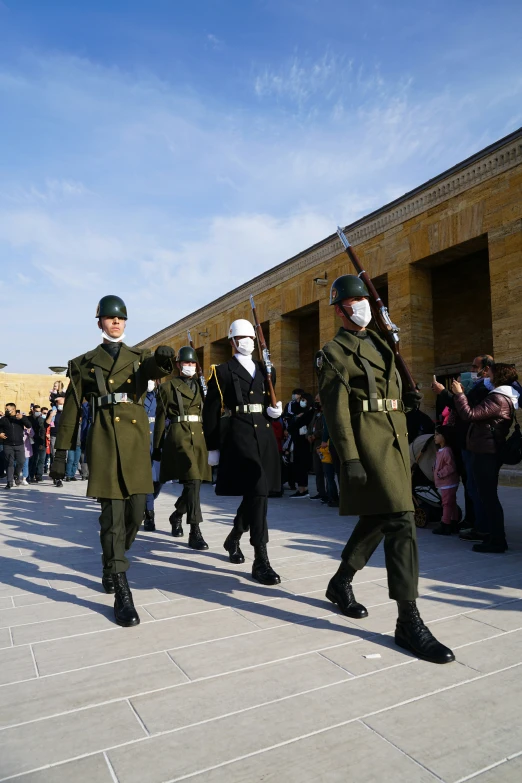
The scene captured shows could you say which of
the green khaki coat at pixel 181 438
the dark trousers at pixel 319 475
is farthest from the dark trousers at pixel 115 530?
the dark trousers at pixel 319 475

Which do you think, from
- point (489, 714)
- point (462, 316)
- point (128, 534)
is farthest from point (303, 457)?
point (462, 316)

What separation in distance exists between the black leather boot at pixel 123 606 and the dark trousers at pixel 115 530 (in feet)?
0.24

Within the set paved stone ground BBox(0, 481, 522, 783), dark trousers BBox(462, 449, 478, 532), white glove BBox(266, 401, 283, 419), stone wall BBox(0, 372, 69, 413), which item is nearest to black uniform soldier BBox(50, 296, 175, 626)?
paved stone ground BBox(0, 481, 522, 783)

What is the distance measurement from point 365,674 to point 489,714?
59cm

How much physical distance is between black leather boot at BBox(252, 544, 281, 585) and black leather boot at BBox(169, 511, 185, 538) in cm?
217

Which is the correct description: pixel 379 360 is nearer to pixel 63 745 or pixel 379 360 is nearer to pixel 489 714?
pixel 489 714

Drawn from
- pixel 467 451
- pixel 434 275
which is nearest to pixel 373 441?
pixel 467 451

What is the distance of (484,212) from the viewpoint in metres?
12.3

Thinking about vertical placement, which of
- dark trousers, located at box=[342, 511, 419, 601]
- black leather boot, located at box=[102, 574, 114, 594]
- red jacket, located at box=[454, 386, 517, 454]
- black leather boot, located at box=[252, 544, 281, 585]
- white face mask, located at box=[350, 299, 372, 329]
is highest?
white face mask, located at box=[350, 299, 372, 329]

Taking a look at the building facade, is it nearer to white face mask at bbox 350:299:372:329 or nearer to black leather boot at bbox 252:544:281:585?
black leather boot at bbox 252:544:281:585

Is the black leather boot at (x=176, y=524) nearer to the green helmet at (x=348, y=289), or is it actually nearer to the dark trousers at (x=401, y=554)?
the dark trousers at (x=401, y=554)

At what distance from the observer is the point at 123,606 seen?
3.54m

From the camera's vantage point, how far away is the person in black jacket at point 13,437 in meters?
11.9

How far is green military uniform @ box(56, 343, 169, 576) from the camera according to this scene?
12.5 feet
